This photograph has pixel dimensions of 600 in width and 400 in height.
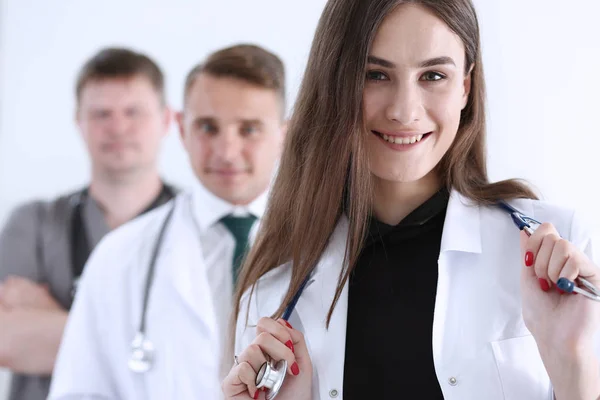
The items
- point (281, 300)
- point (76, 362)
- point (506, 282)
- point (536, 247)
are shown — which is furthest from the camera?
point (76, 362)

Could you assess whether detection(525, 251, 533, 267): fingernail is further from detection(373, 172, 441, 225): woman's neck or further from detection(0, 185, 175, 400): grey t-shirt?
detection(0, 185, 175, 400): grey t-shirt

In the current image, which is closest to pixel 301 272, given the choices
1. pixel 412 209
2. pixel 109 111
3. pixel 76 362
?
pixel 412 209

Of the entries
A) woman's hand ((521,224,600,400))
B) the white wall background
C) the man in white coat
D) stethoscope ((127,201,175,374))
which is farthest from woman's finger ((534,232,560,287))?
stethoscope ((127,201,175,374))

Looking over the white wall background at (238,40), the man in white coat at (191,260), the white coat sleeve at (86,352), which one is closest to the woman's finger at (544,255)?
the white wall background at (238,40)

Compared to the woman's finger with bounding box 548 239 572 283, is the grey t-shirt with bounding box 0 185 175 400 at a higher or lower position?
lower

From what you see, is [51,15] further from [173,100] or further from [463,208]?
[463,208]

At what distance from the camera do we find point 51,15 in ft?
6.13

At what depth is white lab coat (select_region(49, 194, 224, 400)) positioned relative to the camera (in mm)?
1560

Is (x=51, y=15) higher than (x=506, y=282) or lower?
higher

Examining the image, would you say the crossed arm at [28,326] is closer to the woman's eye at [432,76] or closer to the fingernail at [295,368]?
the fingernail at [295,368]

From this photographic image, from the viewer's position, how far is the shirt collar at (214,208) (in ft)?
5.48

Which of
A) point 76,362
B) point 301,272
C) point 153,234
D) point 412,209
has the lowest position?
point 76,362

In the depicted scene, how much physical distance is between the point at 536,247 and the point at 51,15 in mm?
1421

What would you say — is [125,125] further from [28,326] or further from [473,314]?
[473,314]
